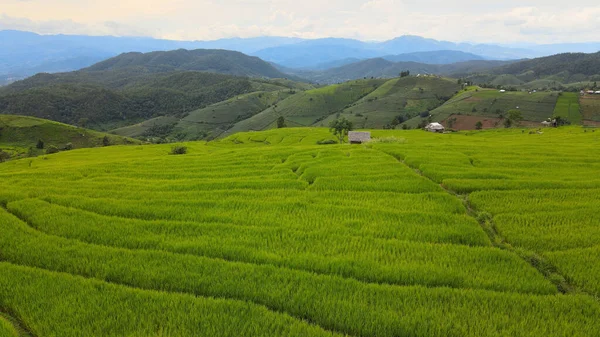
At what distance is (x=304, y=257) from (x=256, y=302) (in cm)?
226

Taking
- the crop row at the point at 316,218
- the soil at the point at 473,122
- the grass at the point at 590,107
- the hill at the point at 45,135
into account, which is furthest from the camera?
the hill at the point at 45,135

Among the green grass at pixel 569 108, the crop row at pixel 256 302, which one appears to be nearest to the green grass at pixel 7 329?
the crop row at pixel 256 302

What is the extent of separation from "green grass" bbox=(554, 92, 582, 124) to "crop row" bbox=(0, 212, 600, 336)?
5902 inches

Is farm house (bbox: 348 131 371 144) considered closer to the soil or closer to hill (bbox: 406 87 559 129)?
the soil

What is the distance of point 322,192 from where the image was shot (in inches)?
653

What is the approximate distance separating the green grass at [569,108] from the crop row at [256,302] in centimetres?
14991

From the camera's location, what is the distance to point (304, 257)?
9.72m

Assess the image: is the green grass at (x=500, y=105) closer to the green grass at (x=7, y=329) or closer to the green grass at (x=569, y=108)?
the green grass at (x=569, y=108)

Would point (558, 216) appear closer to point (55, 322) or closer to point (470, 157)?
point (470, 157)

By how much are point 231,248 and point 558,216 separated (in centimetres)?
1277

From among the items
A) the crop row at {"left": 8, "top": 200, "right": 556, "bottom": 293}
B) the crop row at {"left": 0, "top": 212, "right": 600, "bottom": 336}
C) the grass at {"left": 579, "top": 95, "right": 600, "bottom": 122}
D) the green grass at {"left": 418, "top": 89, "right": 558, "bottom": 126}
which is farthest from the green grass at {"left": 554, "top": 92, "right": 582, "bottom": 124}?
the crop row at {"left": 0, "top": 212, "right": 600, "bottom": 336}

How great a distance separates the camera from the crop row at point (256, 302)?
6.95 metres

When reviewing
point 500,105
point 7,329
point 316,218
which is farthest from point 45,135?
point 500,105

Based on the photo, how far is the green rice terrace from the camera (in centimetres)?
716
